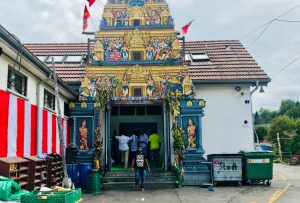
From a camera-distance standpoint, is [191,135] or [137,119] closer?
[191,135]

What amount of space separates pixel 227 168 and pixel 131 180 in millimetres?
3902

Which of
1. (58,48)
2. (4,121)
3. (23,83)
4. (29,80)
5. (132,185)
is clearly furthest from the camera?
(58,48)

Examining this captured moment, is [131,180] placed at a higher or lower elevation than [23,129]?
lower

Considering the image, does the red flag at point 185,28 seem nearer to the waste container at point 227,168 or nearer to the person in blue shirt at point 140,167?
the waste container at point 227,168

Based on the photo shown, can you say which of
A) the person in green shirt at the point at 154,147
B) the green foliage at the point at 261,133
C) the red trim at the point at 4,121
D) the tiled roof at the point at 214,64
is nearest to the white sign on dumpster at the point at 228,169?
the person in green shirt at the point at 154,147

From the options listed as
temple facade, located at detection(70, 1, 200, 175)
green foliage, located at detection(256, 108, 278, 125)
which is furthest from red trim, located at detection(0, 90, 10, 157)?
green foliage, located at detection(256, 108, 278, 125)

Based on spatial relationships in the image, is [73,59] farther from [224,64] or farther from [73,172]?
[224,64]

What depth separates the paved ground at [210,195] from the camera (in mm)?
10758

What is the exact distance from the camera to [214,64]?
1880cm

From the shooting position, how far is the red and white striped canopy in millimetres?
8820

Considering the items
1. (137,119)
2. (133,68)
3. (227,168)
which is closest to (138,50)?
(133,68)

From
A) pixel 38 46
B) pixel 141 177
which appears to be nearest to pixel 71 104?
pixel 141 177

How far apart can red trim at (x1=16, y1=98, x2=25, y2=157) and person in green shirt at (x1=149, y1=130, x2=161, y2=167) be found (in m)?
7.26

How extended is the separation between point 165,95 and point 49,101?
16.7 feet
